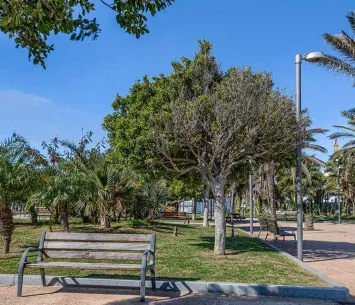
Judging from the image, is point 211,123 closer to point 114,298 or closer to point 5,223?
point 114,298

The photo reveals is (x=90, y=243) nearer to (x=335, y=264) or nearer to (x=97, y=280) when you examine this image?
(x=97, y=280)

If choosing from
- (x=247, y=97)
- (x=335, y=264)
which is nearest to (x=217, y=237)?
(x=335, y=264)

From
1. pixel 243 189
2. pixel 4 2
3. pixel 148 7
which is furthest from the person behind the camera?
pixel 243 189

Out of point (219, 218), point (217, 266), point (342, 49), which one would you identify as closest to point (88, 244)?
point (217, 266)

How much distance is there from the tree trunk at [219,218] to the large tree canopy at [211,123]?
0.08 ft

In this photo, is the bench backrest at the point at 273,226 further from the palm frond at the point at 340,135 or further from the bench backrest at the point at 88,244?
the palm frond at the point at 340,135

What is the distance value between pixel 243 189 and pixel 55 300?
142 feet

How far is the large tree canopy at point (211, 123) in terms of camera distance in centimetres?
978

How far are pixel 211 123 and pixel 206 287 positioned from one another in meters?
4.44

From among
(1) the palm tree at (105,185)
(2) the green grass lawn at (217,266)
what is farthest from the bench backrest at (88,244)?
(1) the palm tree at (105,185)

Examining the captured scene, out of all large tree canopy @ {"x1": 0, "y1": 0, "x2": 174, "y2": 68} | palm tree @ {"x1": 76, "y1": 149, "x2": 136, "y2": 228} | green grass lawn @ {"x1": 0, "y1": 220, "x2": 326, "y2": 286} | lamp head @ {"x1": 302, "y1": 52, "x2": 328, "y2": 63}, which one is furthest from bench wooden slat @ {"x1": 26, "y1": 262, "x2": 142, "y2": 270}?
palm tree @ {"x1": 76, "y1": 149, "x2": 136, "y2": 228}

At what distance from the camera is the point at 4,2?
3824 millimetres

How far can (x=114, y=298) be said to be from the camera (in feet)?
20.4

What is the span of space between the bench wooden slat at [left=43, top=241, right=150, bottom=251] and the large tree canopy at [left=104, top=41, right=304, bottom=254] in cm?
364
